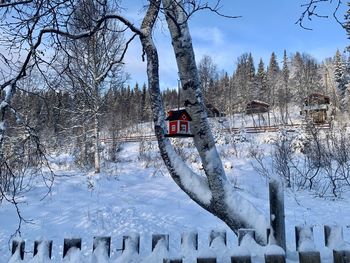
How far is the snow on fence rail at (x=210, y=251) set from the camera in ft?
6.57

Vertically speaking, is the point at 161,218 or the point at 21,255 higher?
the point at 21,255

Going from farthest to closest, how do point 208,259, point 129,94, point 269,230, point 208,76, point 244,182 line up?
point 129,94, point 208,76, point 244,182, point 269,230, point 208,259

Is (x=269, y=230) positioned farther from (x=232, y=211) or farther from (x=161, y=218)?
(x=161, y=218)

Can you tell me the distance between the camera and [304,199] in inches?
386

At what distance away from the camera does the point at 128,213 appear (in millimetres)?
8172

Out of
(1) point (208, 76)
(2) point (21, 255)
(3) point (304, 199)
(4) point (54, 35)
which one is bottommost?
(3) point (304, 199)

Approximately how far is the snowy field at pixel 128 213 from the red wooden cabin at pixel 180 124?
1.51 meters

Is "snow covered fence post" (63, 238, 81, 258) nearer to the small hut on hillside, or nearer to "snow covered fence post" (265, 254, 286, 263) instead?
"snow covered fence post" (265, 254, 286, 263)

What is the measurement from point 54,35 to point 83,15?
34cm

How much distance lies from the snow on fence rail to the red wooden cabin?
4.23ft

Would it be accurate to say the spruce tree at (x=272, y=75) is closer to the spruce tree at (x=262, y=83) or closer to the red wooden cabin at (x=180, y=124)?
the spruce tree at (x=262, y=83)

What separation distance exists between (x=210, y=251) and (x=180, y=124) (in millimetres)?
1811

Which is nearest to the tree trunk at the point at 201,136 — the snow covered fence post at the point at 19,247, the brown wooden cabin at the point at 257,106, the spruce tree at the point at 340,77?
the snow covered fence post at the point at 19,247

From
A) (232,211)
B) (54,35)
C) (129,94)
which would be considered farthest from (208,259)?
(129,94)
